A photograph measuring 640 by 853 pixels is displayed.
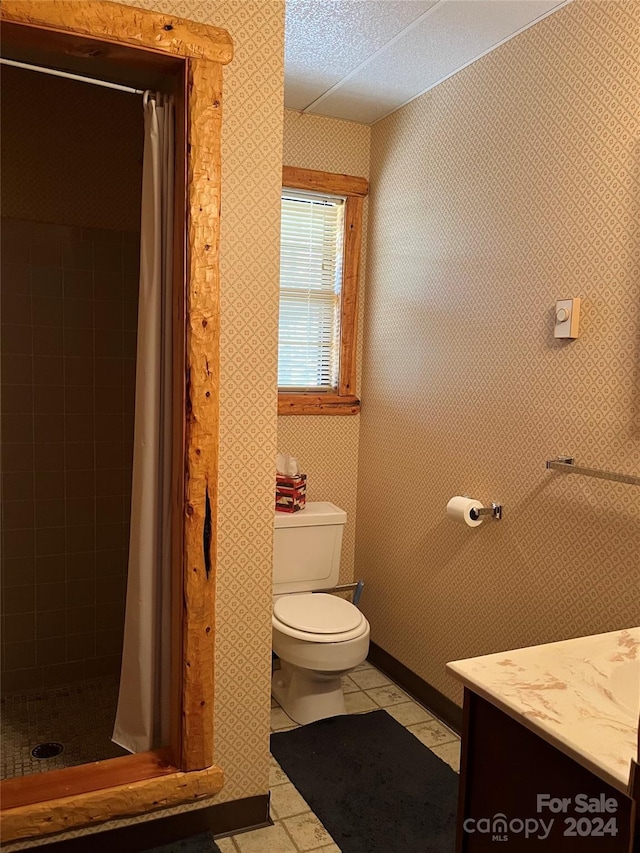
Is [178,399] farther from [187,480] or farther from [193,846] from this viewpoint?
[193,846]

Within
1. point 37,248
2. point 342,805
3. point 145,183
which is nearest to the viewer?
point 145,183

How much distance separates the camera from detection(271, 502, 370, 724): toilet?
2684 millimetres

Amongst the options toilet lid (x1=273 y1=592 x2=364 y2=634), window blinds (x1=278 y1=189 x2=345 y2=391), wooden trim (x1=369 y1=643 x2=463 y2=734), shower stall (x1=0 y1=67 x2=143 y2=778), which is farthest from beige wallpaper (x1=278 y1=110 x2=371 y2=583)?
shower stall (x1=0 y1=67 x2=143 y2=778)

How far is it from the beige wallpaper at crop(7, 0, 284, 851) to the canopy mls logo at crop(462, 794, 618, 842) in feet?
3.12

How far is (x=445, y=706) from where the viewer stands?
2.81m

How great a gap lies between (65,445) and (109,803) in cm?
150

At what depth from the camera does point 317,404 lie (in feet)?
11.1

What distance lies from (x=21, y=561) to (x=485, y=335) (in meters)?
2.09

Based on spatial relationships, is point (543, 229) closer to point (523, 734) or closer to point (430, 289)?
point (430, 289)

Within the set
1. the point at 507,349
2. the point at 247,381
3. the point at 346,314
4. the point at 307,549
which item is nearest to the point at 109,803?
the point at 247,381

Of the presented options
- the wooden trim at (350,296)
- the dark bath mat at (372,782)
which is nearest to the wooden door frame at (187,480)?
the dark bath mat at (372,782)

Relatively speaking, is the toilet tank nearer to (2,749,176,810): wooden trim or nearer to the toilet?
the toilet

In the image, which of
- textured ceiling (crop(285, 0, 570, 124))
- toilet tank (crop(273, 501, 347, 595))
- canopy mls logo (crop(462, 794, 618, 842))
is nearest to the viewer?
canopy mls logo (crop(462, 794, 618, 842))

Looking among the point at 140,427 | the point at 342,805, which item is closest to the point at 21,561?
the point at 140,427
